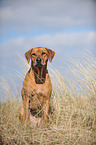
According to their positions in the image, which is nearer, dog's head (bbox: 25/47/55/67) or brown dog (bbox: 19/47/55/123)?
dog's head (bbox: 25/47/55/67)

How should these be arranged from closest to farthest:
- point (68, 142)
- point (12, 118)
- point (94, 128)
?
1. point (68, 142)
2. point (94, 128)
3. point (12, 118)

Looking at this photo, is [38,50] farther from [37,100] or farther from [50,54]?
[37,100]

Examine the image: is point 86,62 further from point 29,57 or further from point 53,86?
point 29,57

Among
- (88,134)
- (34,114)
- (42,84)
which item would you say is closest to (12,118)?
(34,114)

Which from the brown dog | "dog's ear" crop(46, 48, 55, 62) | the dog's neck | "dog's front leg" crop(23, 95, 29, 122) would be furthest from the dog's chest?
"dog's ear" crop(46, 48, 55, 62)

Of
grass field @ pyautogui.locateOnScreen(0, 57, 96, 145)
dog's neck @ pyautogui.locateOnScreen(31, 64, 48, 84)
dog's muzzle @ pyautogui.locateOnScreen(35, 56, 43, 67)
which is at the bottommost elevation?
grass field @ pyautogui.locateOnScreen(0, 57, 96, 145)

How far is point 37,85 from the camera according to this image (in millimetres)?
3736

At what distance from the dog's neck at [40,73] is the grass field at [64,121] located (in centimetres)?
41

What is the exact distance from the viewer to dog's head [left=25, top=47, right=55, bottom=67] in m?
3.54

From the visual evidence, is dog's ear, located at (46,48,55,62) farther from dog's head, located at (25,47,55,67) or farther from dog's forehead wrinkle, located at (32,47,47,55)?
dog's forehead wrinkle, located at (32,47,47,55)

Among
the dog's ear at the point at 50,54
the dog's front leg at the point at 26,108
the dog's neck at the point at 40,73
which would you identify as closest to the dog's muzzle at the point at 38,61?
the dog's neck at the point at 40,73

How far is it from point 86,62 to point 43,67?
1.16 meters

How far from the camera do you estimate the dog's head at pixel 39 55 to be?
354 cm

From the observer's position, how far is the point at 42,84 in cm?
377
